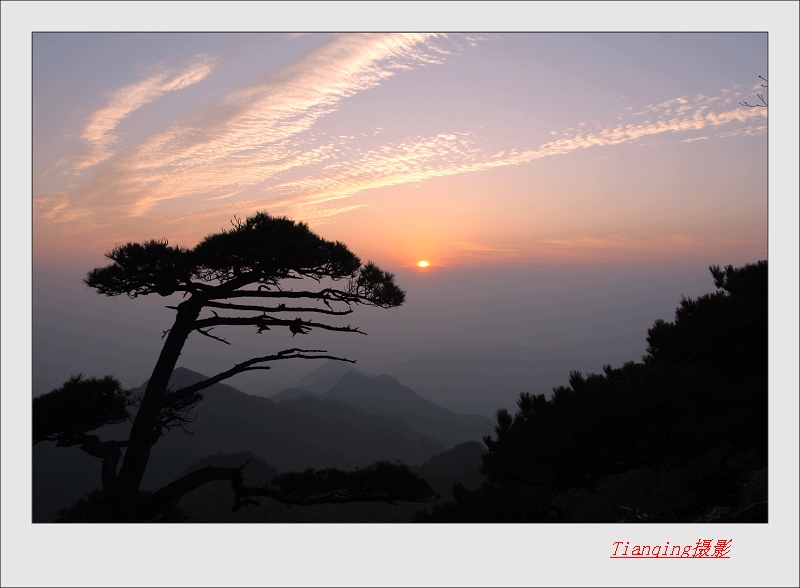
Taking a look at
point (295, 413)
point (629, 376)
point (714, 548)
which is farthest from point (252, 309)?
point (295, 413)

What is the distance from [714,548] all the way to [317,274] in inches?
241

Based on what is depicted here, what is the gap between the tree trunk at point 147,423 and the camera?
6840mm

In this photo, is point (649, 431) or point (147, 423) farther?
point (147, 423)

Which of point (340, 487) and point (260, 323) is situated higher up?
point (260, 323)

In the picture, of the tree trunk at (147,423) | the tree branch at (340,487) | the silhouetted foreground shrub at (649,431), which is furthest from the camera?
the tree branch at (340,487)

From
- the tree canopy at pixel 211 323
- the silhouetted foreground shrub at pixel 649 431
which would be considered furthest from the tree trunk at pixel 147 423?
the silhouetted foreground shrub at pixel 649 431

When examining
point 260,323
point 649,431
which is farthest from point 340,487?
point 649,431

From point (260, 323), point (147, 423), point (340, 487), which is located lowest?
point (340, 487)

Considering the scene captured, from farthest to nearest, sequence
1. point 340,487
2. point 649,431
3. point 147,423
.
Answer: point 340,487
point 147,423
point 649,431

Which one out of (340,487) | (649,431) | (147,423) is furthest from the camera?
(340,487)

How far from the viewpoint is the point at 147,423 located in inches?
280

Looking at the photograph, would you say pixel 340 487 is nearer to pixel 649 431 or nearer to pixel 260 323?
pixel 260 323

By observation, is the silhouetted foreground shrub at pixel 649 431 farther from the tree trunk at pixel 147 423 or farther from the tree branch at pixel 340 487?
the tree trunk at pixel 147 423

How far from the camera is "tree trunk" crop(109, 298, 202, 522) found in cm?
684
